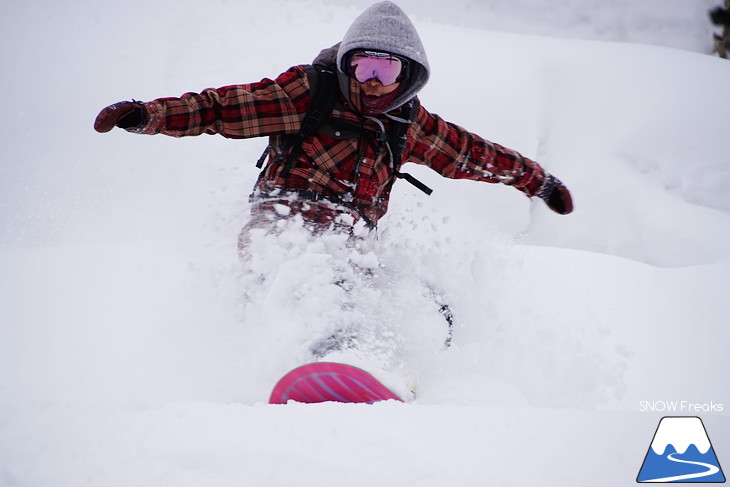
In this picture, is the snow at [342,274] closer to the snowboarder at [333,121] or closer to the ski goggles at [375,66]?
the snowboarder at [333,121]

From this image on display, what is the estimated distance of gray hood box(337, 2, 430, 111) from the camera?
1.43m

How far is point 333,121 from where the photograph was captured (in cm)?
155

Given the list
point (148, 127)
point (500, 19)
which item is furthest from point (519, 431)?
point (500, 19)

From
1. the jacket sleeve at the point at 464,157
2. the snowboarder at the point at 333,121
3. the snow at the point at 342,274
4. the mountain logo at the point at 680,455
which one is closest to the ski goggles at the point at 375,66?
the snowboarder at the point at 333,121

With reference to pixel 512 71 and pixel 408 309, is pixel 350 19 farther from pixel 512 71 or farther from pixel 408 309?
pixel 408 309

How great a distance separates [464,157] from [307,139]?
68 cm

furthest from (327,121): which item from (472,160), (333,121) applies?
(472,160)

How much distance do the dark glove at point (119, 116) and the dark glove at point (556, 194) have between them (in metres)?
1.64

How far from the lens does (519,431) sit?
879 millimetres

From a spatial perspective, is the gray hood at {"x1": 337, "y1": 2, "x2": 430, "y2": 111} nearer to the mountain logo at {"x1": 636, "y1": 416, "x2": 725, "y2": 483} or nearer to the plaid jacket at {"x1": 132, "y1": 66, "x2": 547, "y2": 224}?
the plaid jacket at {"x1": 132, "y1": 66, "x2": 547, "y2": 224}

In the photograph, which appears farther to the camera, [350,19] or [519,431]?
[350,19]

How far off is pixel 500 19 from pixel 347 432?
704cm

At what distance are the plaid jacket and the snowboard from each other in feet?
2.15

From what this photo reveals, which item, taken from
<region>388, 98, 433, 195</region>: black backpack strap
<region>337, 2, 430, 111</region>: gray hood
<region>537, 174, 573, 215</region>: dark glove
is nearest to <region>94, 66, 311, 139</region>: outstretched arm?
<region>337, 2, 430, 111</region>: gray hood
